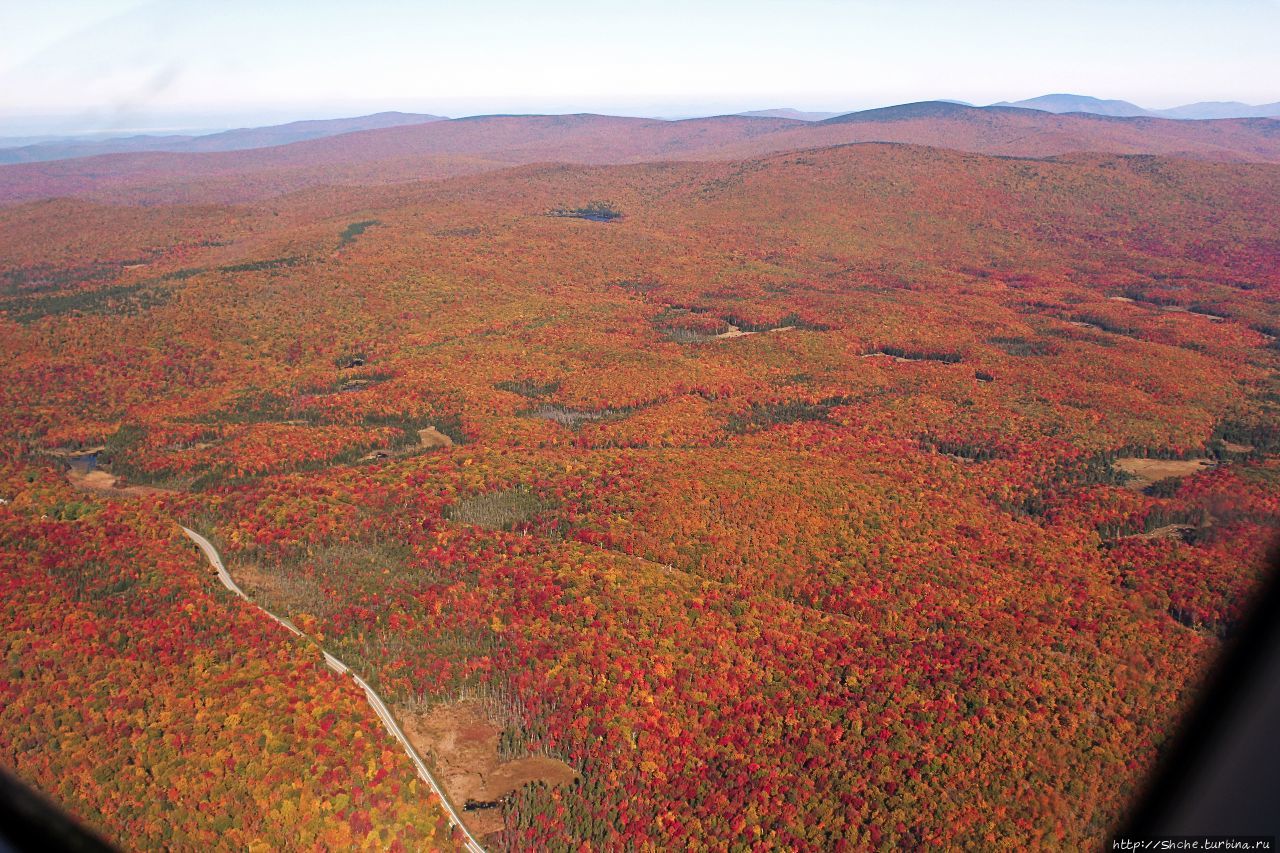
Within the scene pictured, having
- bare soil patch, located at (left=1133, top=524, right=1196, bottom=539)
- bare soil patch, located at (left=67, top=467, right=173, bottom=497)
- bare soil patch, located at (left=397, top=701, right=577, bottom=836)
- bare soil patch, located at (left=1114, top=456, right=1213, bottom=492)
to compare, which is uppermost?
bare soil patch, located at (left=397, top=701, right=577, bottom=836)

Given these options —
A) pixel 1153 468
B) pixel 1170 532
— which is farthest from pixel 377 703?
pixel 1153 468

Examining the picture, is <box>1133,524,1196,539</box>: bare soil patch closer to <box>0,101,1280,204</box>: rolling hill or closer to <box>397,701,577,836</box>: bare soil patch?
<box>397,701,577,836</box>: bare soil patch

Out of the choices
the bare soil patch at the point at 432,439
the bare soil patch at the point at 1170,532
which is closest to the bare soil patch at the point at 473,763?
the bare soil patch at the point at 432,439

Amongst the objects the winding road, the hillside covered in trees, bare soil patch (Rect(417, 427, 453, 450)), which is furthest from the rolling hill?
the winding road

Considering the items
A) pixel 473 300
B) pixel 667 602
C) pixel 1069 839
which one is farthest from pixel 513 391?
pixel 1069 839

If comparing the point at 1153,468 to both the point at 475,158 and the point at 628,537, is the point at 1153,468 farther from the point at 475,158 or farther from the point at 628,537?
the point at 475,158

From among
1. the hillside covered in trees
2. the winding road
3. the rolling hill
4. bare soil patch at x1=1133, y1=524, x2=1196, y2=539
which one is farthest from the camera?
the rolling hill
